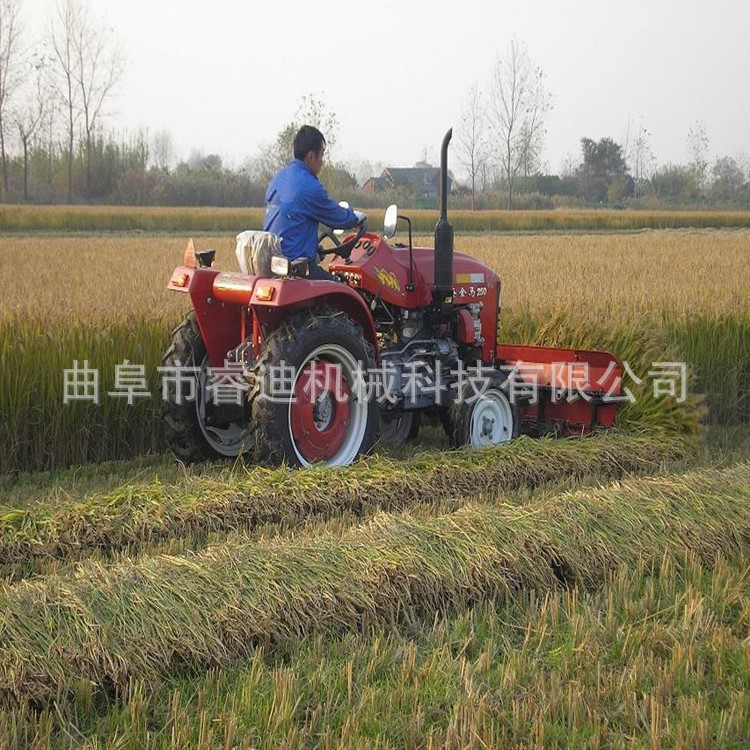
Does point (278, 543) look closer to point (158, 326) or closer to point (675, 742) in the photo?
point (675, 742)

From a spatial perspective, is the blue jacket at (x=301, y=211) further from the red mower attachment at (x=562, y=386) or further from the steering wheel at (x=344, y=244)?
the red mower attachment at (x=562, y=386)

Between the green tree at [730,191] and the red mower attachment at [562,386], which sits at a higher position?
the green tree at [730,191]

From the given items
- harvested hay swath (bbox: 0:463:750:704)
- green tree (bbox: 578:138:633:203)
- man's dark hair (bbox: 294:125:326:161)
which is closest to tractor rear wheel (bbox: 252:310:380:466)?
man's dark hair (bbox: 294:125:326:161)

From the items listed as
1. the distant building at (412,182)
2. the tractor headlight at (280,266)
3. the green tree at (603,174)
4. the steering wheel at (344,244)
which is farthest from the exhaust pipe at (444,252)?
the green tree at (603,174)

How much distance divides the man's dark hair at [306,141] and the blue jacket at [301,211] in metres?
0.07

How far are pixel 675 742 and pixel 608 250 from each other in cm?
1596

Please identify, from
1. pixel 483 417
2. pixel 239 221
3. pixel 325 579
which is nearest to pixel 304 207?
pixel 483 417

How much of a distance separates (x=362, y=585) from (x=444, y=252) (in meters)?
3.13

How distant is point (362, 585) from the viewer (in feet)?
13.0

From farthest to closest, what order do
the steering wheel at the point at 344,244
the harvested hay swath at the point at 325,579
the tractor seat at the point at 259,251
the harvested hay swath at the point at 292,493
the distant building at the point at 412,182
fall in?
the distant building at the point at 412,182, the steering wheel at the point at 344,244, the tractor seat at the point at 259,251, the harvested hay swath at the point at 292,493, the harvested hay swath at the point at 325,579

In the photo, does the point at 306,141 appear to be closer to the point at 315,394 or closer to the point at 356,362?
the point at 356,362

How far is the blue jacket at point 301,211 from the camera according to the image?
580 centimetres

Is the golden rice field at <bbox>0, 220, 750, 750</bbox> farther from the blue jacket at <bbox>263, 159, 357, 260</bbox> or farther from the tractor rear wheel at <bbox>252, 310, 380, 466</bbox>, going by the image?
the blue jacket at <bbox>263, 159, 357, 260</bbox>

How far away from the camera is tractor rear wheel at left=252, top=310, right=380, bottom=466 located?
5.55 metres
